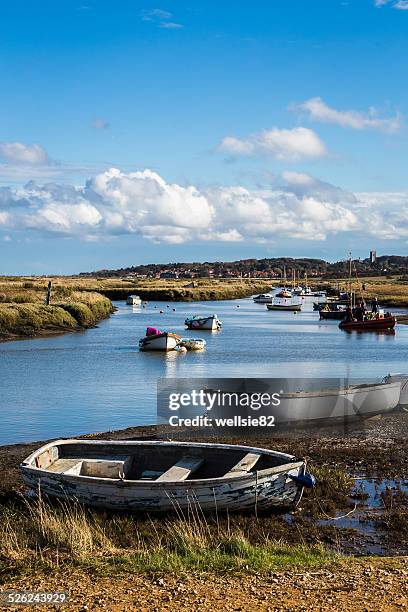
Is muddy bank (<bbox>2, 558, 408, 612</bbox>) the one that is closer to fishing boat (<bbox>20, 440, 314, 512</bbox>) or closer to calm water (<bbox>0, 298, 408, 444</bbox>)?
fishing boat (<bbox>20, 440, 314, 512</bbox>)

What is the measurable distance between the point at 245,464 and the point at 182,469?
46.1 inches

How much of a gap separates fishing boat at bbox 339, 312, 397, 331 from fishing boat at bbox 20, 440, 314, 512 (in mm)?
49715

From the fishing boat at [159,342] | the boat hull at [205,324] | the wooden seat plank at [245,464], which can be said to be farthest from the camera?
the boat hull at [205,324]

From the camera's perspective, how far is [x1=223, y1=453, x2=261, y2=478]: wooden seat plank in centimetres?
1314

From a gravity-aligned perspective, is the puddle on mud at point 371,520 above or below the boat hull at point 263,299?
below

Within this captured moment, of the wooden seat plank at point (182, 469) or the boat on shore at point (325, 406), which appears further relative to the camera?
the boat on shore at point (325, 406)

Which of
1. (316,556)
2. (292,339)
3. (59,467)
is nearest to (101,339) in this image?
(292,339)

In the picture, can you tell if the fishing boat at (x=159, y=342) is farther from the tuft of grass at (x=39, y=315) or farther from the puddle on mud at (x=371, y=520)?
the puddle on mud at (x=371, y=520)

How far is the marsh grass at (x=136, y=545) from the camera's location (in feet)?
32.1

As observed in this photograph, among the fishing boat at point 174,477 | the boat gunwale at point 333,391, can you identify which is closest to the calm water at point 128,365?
the boat gunwale at point 333,391

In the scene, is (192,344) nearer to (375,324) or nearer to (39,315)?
(39,315)

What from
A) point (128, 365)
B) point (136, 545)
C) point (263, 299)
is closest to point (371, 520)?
point (136, 545)

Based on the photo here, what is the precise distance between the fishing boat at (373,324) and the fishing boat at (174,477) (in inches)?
1957

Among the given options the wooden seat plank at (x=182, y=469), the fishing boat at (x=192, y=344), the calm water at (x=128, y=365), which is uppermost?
the wooden seat plank at (x=182, y=469)
